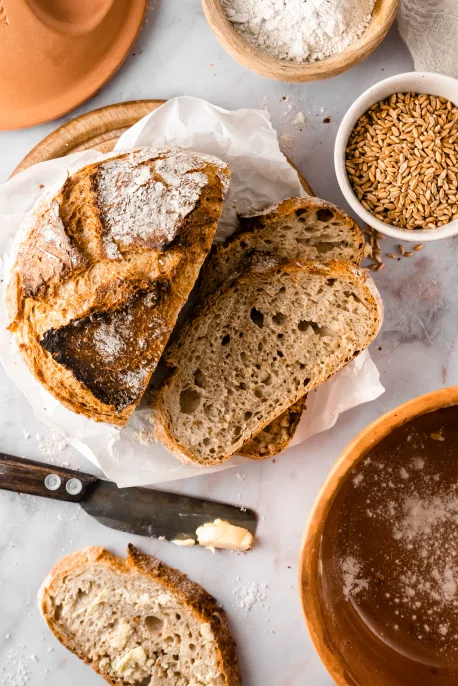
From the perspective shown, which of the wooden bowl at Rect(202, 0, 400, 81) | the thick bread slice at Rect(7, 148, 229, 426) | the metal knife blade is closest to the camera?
the thick bread slice at Rect(7, 148, 229, 426)

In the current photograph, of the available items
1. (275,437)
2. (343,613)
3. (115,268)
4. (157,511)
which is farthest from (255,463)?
(115,268)

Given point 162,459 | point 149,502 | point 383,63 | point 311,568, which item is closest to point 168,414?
point 162,459

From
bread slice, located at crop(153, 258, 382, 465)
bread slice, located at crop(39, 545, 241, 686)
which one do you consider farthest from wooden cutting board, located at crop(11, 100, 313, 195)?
bread slice, located at crop(39, 545, 241, 686)

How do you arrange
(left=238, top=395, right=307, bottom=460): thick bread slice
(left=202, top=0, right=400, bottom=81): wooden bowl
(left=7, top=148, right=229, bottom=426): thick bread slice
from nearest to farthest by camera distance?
1. (left=7, top=148, right=229, bottom=426): thick bread slice
2. (left=202, top=0, right=400, bottom=81): wooden bowl
3. (left=238, top=395, right=307, bottom=460): thick bread slice

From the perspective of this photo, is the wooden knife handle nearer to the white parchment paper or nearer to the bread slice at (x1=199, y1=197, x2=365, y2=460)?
the white parchment paper

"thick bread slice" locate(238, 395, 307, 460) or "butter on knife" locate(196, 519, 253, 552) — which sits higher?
"thick bread slice" locate(238, 395, 307, 460)

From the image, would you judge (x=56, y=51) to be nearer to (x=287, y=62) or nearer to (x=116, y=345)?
(x=287, y=62)

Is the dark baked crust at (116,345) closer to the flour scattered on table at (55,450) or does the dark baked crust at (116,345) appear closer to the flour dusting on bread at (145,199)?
the flour dusting on bread at (145,199)

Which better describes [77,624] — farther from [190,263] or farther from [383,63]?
[383,63]
